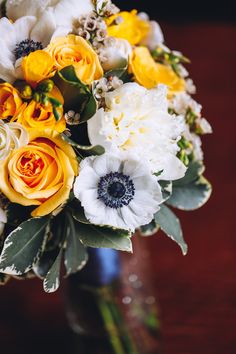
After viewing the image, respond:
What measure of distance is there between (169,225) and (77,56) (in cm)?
24

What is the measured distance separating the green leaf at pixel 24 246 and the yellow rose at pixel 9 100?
13cm

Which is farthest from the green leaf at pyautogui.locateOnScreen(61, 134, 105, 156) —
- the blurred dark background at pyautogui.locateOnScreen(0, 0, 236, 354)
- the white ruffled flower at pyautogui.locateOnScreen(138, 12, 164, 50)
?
the blurred dark background at pyautogui.locateOnScreen(0, 0, 236, 354)

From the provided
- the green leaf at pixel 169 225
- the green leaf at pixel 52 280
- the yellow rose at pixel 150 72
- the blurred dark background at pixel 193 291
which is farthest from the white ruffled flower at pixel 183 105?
the blurred dark background at pixel 193 291

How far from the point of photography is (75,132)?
2.24 feet

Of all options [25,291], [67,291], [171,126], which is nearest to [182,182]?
[171,126]

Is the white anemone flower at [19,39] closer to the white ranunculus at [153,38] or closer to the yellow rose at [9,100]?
the yellow rose at [9,100]

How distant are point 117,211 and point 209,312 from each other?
47 centimetres

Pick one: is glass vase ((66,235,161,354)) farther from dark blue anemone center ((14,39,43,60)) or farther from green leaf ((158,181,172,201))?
dark blue anemone center ((14,39,43,60))

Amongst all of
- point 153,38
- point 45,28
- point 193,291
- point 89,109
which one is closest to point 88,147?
point 89,109

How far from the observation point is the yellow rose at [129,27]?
2.46ft

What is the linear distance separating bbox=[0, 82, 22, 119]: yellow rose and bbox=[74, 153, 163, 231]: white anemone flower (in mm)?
96

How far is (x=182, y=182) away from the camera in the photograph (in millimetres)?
814

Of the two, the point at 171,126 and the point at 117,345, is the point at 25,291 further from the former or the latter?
the point at 171,126

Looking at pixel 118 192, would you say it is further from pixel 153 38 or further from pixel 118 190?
pixel 153 38
